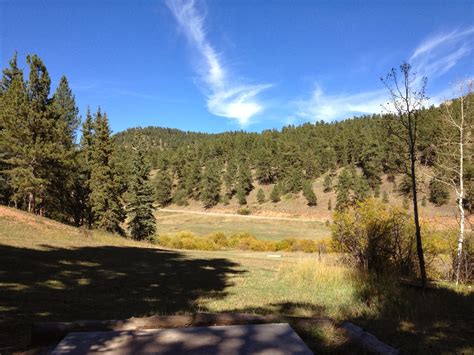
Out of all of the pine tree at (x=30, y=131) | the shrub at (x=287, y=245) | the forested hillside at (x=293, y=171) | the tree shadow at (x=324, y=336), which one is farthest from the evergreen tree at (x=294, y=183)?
the tree shadow at (x=324, y=336)

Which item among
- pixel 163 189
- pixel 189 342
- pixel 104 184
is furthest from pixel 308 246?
pixel 163 189

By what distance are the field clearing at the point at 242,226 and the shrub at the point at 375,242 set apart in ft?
111

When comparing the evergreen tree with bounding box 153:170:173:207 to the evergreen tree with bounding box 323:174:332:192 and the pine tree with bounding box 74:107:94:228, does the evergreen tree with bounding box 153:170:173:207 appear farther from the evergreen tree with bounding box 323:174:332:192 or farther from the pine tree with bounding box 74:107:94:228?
the pine tree with bounding box 74:107:94:228

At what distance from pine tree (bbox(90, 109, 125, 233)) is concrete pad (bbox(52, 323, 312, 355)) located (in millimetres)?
31990

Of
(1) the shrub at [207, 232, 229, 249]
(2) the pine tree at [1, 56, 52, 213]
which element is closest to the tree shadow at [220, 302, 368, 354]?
(2) the pine tree at [1, 56, 52, 213]

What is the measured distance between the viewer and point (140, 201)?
3922 centimetres

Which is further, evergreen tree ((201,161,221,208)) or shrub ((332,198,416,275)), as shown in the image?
evergreen tree ((201,161,221,208))

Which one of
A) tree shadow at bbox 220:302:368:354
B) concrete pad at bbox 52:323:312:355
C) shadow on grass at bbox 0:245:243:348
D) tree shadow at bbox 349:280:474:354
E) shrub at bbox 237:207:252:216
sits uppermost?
shrub at bbox 237:207:252:216

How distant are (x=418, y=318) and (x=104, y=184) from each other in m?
32.5

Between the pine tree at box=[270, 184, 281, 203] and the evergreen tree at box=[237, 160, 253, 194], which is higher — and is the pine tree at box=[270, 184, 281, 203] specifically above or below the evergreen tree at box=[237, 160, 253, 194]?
below

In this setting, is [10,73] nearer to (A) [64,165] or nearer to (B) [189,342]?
(A) [64,165]

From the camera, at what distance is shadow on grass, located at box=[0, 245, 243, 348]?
669 centimetres

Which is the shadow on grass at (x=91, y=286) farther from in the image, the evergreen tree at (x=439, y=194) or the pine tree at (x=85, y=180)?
the evergreen tree at (x=439, y=194)

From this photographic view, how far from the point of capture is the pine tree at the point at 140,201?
38.8 m
